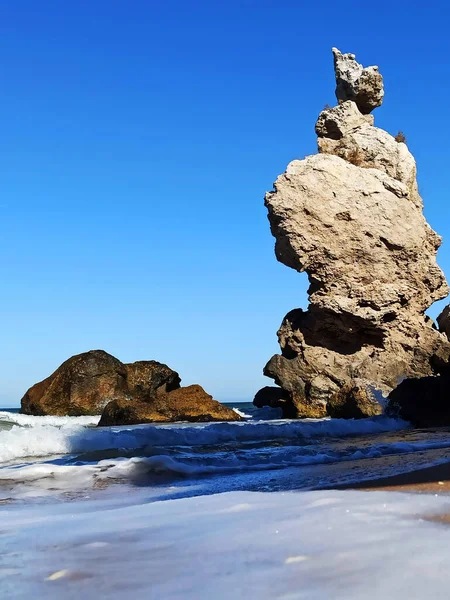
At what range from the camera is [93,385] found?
23.5 meters

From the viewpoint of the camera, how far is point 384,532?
238cm

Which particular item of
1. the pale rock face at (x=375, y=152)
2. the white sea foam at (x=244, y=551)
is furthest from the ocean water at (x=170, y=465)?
the pale rock face at (x=375, y=152)

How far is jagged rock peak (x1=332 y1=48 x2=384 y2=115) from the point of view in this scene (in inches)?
A: 1139

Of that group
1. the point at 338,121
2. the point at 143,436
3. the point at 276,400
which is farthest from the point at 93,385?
the point at 338,121

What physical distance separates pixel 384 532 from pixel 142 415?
17.2 metres

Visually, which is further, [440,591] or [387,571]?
[387,571]

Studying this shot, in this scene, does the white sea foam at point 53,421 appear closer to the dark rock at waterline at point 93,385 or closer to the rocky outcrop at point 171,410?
the dark rock at waterline at point 93,385

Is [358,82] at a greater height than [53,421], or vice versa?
[358,82]

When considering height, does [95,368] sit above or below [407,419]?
above

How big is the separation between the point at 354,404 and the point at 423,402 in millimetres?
3228

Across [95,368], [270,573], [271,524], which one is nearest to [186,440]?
[271,524]

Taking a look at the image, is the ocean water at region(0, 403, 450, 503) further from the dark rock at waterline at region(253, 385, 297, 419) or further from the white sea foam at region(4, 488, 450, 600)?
the dark rock at waterline at region(253, 385, 297, 419)

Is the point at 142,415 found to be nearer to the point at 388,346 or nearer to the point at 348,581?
the point at 388,346

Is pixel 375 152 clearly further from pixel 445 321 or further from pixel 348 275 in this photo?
pixel 445 321
